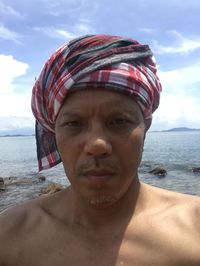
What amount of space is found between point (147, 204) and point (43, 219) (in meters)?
0.83

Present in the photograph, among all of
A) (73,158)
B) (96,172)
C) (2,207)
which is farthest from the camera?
(2,207)

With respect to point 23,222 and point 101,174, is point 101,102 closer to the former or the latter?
point 101,174

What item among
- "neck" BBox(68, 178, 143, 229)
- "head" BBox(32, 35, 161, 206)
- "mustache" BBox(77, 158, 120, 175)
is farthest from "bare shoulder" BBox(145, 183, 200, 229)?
"mustache" BBox(77, 158, 120, 175)

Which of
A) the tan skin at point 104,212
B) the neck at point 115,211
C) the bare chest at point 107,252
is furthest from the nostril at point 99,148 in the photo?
the bare chest at point 107,252

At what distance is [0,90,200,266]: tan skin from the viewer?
7.84 ft

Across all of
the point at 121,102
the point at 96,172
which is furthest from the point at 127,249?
the point at 121,102

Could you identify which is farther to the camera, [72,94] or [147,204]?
[147,204]

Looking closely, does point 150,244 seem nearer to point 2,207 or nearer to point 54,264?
point 54,264

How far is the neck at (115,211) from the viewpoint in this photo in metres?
2.74

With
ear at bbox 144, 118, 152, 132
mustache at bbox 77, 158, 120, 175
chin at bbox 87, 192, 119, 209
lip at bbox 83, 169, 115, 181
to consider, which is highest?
ear at bbox 144, 118, 152, 132

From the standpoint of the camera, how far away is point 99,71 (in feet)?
8.09

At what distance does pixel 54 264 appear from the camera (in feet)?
8.54

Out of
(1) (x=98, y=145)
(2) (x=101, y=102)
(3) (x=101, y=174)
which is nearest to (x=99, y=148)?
(1) (x=98, y=145)

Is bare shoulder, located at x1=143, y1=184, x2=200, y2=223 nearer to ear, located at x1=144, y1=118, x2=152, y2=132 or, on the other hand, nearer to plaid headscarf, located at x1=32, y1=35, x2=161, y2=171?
ear, located at x1=144, y1=118, x2=152, y2=132
